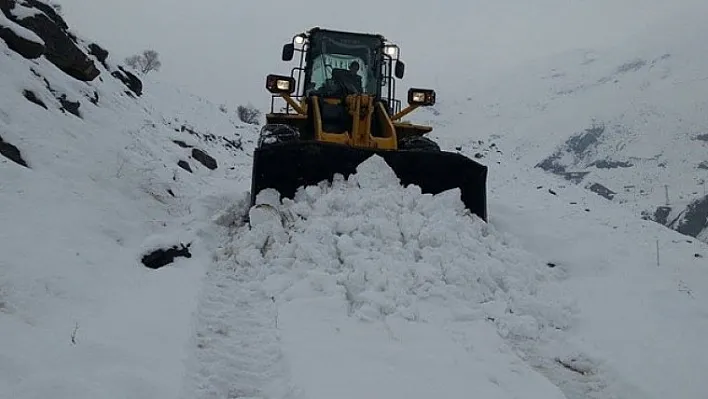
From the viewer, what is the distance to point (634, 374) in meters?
4.07

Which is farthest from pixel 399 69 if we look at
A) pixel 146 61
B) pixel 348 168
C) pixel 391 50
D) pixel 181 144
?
pixel 146 61

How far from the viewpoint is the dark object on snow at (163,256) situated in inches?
223

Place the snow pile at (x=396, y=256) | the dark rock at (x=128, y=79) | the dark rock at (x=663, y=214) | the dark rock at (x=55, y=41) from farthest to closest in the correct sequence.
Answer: the dark rock at (x=663, y=214) → the dark rock at (x=128, y=79) → the dark rock at (x=55, y=41) → the snow pile at (x=396, y=256)

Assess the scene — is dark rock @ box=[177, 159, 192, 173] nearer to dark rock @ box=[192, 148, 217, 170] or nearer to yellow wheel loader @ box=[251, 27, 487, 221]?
dark rock @ box=[192, 148, 217, 170]

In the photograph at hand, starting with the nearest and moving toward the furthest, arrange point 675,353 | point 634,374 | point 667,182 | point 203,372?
point 203,372 < point 634,374 < point 675,353 < point 667,182

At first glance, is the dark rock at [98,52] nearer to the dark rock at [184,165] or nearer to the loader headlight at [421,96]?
the dark rock at [184,165]

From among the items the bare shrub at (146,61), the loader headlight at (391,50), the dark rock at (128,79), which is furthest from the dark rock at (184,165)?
the bare shrub at (146,61)

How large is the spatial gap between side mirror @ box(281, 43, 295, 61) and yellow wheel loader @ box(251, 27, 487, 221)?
2cm

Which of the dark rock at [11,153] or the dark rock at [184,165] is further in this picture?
the dark rock at [184,165]

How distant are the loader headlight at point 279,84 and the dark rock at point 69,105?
287cm

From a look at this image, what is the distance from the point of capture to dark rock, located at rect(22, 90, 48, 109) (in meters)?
7.66

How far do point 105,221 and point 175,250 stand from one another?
0.79 metres

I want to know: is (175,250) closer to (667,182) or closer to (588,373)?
(588,373)

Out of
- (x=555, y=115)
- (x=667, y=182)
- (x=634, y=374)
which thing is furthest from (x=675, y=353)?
(x=555, y=115)
